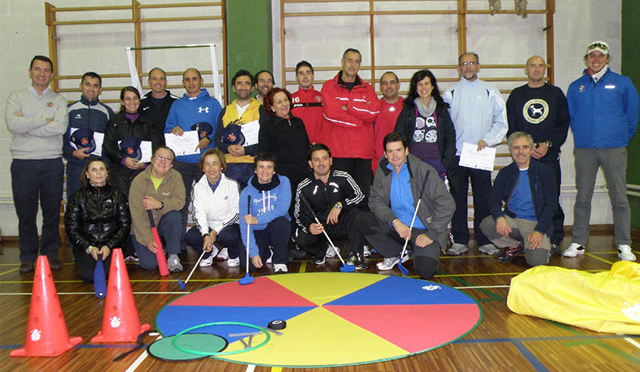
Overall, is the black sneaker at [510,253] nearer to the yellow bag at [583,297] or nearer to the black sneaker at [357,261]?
the black sneaker at [357,261]

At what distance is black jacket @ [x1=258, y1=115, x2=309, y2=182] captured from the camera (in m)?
4.55

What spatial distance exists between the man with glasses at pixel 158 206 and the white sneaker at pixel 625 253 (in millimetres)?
3985

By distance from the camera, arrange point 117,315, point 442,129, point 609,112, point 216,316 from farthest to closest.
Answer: point 442,129, point 609,112, point 216,316, point 117,315

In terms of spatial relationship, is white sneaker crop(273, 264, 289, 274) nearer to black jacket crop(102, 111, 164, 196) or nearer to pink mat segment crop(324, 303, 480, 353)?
pink mat segment crop(324, 303, 480, 353)

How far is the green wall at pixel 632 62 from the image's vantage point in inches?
223

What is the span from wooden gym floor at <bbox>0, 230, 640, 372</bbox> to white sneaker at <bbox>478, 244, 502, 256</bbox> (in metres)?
0.61

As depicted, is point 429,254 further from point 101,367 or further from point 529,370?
point 101,367

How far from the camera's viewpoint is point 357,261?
4.15m

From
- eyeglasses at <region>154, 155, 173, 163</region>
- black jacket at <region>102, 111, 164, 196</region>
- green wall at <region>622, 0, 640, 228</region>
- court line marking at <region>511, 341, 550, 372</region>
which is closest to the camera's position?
court line marking at <region>511, 341, 550, 372</region>

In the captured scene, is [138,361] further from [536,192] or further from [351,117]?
[536,192]

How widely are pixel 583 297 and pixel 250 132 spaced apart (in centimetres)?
318

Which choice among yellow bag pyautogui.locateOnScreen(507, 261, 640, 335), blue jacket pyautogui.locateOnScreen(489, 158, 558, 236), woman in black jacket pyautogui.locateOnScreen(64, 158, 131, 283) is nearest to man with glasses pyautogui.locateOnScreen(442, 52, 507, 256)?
blue jacket pyautogui.locateOnScreen(489, 158, 558, 236)

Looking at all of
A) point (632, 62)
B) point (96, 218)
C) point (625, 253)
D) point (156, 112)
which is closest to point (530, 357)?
point (625, 253)

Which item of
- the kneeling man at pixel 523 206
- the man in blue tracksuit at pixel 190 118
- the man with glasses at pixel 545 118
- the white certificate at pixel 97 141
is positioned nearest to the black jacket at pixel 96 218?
the man in blue tracksuit at pixel 190 118
